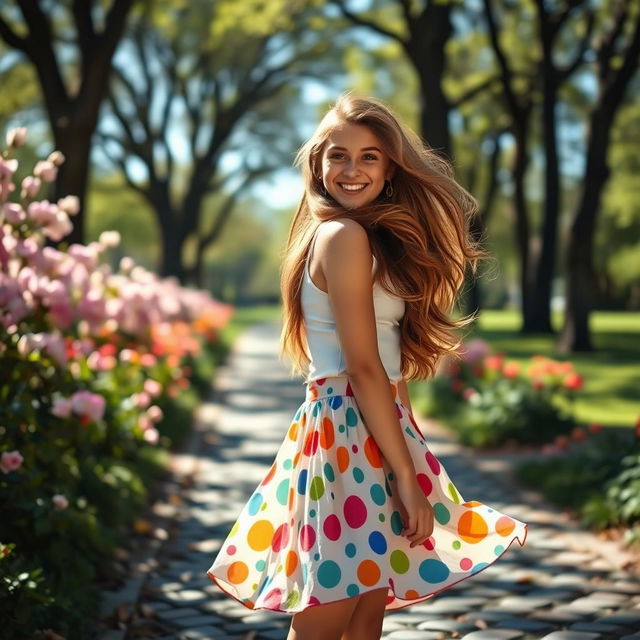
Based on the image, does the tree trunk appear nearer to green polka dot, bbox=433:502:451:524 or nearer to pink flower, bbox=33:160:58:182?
pink flower, bbox=33:160:58:182

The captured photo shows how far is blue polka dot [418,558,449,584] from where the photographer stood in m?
2.76

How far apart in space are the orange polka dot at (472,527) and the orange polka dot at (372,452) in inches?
14.0

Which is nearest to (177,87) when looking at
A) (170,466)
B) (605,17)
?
(605,17)

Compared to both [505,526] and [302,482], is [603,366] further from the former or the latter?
[302,482]

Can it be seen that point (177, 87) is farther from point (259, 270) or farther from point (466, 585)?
point (259, 270)

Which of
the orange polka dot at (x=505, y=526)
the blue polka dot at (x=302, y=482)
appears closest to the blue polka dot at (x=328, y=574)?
the blue polka dot at (x=302, y=482)

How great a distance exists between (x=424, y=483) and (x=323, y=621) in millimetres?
490

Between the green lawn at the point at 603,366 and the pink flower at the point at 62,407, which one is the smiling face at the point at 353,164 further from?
the green lawn at the point at 603,366

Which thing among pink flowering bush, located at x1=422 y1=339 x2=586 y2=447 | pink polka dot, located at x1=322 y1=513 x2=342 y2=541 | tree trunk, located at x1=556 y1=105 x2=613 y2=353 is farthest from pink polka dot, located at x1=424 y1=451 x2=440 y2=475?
tree trunk, located at x1=556 y1=105 x2=613 y2=353

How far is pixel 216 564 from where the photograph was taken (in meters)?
2.92

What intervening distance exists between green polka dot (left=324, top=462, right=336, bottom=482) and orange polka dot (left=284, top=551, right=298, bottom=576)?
22 cm

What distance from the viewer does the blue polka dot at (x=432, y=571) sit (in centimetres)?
276

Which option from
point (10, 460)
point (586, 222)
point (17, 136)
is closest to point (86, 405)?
point (10, 460)

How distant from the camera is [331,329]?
2846 mm
